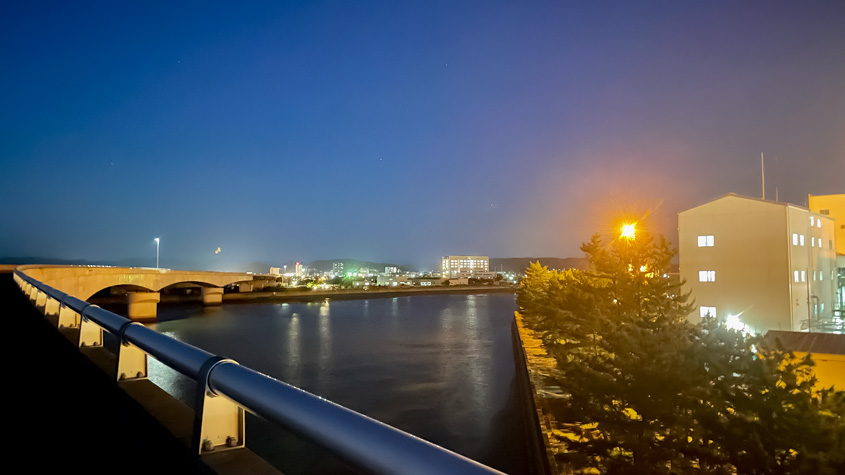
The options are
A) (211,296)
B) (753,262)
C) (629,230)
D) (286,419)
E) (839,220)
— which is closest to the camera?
(286,419)

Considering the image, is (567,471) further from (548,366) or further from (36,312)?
(36,312)

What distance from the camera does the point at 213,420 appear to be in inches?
74.9

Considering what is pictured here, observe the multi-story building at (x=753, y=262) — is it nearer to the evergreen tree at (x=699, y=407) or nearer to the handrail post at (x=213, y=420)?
→ the evergreen tree at (x=699, y=407)

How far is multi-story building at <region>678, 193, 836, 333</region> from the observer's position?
57.0ft

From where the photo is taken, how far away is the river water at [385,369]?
12188 mm

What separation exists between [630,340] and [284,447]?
8718 millimetres

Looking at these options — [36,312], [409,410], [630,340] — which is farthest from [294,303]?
[630,340]

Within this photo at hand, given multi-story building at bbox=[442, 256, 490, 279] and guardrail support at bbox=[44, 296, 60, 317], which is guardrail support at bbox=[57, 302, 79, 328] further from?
multi-story building at bbox=[442, 256, 490, 279]

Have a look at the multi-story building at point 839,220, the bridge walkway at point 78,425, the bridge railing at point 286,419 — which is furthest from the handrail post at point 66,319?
the multi-story building at point 839,220

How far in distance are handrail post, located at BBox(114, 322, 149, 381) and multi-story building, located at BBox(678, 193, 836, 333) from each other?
17.4 meters

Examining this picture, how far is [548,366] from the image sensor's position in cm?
1386

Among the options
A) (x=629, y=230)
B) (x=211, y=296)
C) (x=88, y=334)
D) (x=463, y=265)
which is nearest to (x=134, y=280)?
(x=211, y=296)

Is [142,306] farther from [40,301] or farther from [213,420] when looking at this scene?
[213,420]

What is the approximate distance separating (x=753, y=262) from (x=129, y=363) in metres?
20.2
